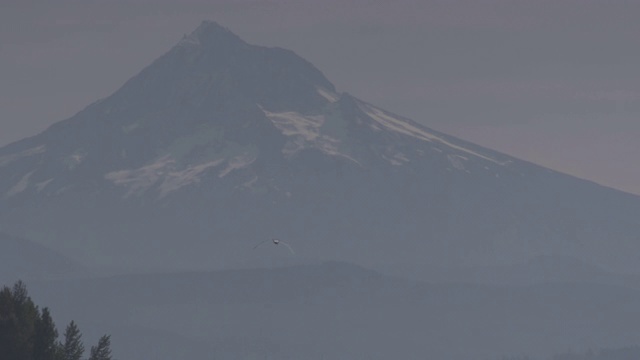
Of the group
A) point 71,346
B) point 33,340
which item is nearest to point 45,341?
point 33,340

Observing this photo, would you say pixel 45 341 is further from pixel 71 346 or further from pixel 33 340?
pixel 71 346

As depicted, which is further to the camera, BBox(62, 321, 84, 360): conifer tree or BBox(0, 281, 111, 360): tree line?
BBox(62, 321, 84, 360): conifer tree

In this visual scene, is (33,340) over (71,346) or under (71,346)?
under

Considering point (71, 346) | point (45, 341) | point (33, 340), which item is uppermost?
point (71, 346)

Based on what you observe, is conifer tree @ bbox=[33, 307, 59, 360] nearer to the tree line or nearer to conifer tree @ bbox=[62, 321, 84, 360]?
the tree line

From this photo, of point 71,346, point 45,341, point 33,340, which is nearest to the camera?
point 45,341

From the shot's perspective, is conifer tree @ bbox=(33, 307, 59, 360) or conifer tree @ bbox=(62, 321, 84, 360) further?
conifer tree @ bbox=(62, 321, 84, 360)

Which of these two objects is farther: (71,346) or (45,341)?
(71,346)

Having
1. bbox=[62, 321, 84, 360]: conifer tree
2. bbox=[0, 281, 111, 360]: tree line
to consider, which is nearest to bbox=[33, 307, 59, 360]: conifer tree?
bbox=[0, 281, 111, 360]: tree line

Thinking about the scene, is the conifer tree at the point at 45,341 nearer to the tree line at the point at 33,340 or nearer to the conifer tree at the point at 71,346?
the tree line at the point at 33,340
